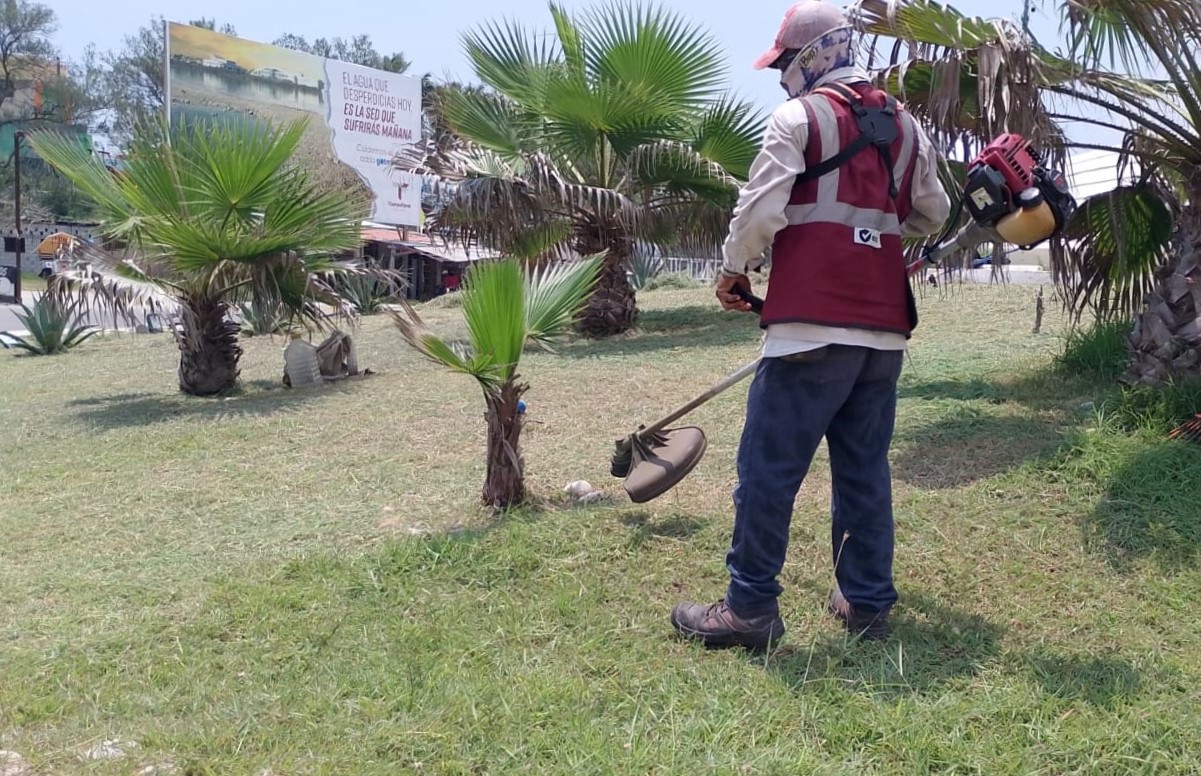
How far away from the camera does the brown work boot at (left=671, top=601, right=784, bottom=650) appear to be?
3.14 metres

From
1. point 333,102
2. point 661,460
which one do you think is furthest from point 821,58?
point 333,102

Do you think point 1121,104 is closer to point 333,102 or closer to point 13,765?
point 13,765

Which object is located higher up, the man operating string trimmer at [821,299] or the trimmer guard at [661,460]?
the man operating string trimmer at [821,299]

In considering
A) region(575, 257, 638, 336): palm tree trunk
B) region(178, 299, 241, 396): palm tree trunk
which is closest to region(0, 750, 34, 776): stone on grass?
region(178, 299, 241, 396): palm tree trunk

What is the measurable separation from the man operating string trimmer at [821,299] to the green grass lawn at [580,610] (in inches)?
11.5

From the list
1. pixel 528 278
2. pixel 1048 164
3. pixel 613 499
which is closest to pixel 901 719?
pixel 613 499

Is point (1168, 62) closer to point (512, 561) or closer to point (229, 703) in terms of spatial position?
point (512, 561)

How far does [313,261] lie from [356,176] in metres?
18.4

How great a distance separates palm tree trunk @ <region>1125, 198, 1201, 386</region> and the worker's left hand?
2605mm

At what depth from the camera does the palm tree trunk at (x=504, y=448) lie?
449 centimetres

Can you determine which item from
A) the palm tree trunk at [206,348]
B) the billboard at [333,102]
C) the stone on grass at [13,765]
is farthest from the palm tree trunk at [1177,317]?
the billboard at [333,102]

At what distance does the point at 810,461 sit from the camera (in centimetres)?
314

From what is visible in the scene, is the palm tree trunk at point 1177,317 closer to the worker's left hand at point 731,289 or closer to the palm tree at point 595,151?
the worker's left hand at point 731,289

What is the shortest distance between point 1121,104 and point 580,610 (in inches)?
141
